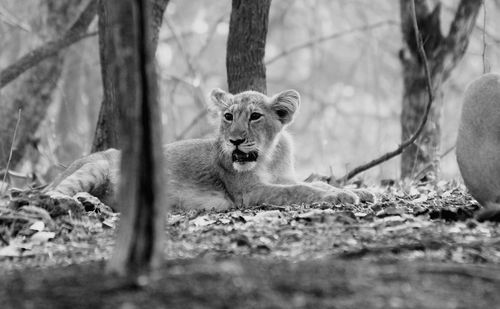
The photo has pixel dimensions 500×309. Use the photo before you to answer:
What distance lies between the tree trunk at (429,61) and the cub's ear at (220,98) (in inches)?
95.4

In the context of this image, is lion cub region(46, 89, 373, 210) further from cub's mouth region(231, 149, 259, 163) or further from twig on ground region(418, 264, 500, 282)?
twig on ground region(418, 264, 500, 282)

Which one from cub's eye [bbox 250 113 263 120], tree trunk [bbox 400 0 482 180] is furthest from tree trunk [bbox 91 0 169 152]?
tree trunk [bbox 400 0 482 180]

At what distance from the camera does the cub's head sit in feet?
25.3

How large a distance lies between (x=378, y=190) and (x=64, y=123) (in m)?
9.27

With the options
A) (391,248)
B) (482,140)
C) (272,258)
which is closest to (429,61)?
(482,140)

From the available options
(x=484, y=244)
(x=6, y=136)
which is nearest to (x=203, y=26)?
(x=6, y=136)

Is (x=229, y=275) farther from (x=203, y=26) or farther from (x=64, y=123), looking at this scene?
(x=203, y=26)

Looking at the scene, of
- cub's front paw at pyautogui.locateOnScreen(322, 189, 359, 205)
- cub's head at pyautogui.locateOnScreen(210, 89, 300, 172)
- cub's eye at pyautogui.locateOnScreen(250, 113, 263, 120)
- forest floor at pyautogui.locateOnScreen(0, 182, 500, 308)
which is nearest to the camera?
forest floor at pyautogui.locateOnScreen(0, 182, 500, 308)

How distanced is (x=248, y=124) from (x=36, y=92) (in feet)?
13.8

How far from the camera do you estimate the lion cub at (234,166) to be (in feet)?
24.9

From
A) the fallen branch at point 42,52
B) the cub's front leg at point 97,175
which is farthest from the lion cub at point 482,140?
the fallen branch at point 42,52

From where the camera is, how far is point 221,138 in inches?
315

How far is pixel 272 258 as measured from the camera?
424cm

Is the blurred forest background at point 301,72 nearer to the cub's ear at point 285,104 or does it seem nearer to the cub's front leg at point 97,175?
the cub's ear at point 285,104
